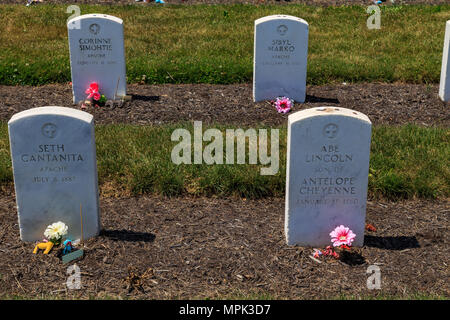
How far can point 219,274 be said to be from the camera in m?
4.96

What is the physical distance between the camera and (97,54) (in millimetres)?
8805

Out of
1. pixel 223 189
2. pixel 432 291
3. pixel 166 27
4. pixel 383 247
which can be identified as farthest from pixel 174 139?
pixel 166 27

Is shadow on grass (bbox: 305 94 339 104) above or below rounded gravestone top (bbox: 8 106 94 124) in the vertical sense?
below

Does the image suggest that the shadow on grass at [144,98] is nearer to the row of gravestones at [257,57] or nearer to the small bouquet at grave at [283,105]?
the row of gravestones at [257,57]

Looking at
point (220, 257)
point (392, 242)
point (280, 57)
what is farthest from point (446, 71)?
point (220, 257)

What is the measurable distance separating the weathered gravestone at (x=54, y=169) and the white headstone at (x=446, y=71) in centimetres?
571

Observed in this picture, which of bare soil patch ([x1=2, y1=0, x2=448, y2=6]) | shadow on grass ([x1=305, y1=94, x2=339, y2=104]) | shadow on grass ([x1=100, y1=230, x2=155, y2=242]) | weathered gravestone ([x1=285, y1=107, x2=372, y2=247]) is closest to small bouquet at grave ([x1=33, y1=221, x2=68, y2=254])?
shadow on grass ([x1=100, y1=230, x2=155, y2=242])

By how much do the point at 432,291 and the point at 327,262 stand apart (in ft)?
2.68

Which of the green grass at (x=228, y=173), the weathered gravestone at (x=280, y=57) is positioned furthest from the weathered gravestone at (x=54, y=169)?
the weathered gravestone at (x=280, y=57)

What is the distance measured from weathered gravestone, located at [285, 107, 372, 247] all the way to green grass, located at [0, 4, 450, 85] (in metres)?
5.06

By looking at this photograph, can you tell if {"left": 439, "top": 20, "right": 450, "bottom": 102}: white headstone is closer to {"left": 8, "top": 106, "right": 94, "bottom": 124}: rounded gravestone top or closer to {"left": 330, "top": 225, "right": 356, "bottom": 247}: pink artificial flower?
{"left": 330, "top": 225, "right": 356, "bottom": 247}: pink artificial flower

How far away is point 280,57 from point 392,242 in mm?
4124

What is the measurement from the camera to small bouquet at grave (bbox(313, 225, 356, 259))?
512 cm

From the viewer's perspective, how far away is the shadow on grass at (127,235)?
544 centimetres
